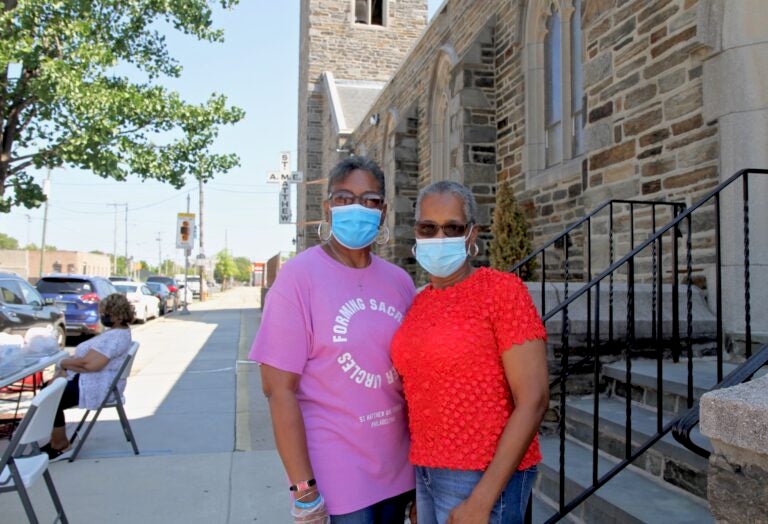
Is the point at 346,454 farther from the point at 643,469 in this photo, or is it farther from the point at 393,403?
the point at 643,469

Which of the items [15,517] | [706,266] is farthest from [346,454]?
[706,266]

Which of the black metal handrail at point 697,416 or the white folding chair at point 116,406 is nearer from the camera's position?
the black metal handrail at point 697,416

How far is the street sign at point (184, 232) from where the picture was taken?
2344 cm

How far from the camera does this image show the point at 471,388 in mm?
1830

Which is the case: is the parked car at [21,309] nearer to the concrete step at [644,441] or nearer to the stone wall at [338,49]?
the concrete step at [644,441]

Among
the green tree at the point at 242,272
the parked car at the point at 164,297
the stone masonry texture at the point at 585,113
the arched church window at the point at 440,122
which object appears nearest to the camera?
A: the stone masonry texture at the point at 585,113

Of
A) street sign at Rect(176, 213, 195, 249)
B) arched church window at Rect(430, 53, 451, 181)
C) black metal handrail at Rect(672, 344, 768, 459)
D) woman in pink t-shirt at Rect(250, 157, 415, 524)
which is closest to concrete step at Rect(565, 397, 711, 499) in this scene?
black metal handrail at Rect(672, 344, 768, 459)

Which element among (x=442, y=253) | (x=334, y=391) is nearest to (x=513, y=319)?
(x=442, y=253)

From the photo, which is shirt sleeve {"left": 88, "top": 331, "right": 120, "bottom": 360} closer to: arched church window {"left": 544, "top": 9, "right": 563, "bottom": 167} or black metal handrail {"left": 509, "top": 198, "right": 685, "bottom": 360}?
black metal handrail {"left": 509, "top": 198, "right": 685, "bottom": 360}

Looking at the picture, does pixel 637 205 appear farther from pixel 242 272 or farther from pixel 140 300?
pixel 242 272

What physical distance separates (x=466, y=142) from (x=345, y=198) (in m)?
7.56

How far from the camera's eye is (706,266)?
4.79m

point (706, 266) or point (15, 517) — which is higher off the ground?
point (706, 266)

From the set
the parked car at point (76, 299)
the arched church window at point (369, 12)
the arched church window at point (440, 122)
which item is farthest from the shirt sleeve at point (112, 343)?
the arched church window at point (369, 12)
